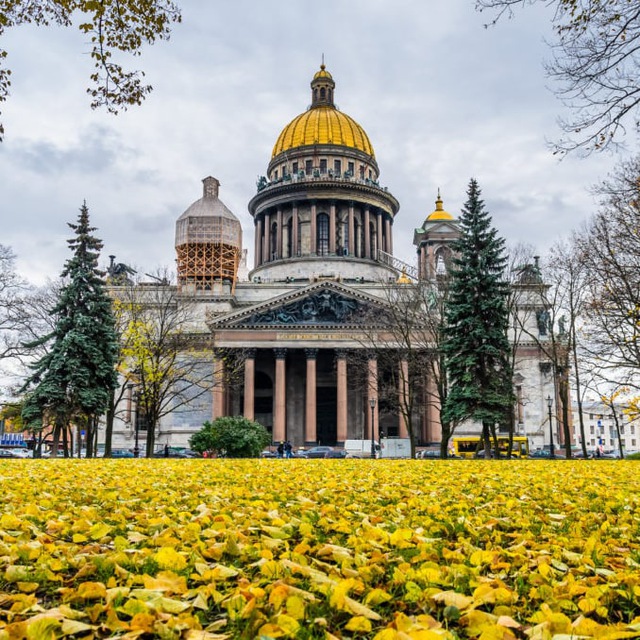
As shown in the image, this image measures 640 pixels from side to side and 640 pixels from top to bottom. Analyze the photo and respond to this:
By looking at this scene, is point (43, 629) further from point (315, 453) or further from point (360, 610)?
point (315, 453)

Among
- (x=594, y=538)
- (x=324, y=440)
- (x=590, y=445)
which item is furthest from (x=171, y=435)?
(x=590, y=445)

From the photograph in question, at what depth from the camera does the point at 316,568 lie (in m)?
4.11

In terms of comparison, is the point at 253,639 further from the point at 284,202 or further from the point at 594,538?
the point at 284,202

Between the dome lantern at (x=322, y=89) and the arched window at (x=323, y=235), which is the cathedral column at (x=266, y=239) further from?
the dome lantern at (x=322, y=89)

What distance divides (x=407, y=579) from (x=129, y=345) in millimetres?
38591

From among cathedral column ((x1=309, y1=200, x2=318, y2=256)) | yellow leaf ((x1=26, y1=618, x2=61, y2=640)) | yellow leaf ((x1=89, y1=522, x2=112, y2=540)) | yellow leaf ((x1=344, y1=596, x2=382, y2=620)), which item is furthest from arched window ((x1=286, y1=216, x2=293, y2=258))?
yellow leaf ((x1=26, y1=618, x2=61, y2=640))

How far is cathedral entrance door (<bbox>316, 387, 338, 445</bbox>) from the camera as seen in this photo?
62.4m

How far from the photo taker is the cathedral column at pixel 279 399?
179ft

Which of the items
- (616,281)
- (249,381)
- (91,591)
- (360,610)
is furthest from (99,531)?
(249,381)

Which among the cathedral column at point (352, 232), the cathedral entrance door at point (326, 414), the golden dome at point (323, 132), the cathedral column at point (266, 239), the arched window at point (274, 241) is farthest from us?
the golden dome at point (323, 132)

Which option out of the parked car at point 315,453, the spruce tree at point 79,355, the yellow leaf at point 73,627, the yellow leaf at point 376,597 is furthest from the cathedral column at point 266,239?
the yellow leaf at point 73,627

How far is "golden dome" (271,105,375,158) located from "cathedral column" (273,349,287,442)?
29.1 meters

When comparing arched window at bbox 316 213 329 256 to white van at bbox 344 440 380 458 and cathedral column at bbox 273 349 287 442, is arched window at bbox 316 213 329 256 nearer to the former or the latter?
cathedral column at bbox 273 349 287 442

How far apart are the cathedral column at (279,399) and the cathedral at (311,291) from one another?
116 millimetres
